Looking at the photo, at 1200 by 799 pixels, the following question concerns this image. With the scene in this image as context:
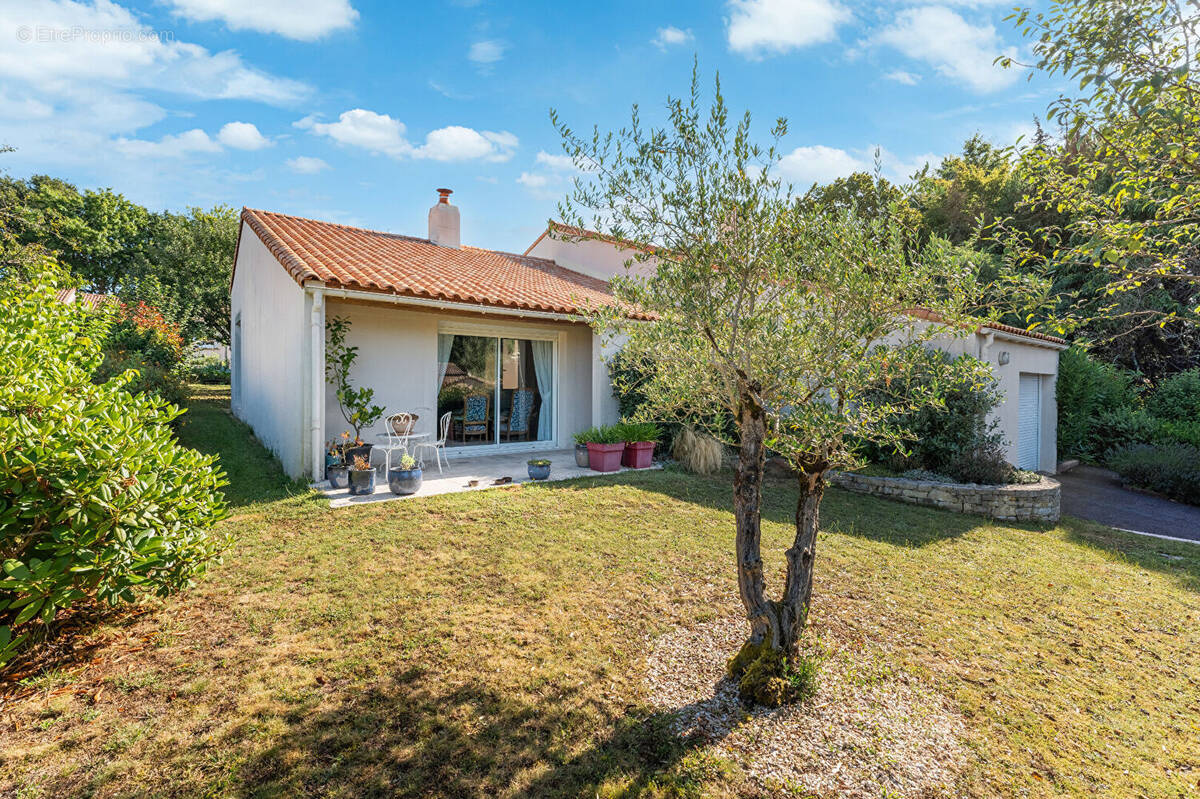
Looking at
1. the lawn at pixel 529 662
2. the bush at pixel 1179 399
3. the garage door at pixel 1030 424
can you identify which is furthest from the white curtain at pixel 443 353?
the bush at pixel 1179 399

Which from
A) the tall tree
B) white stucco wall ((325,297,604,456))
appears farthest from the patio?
the tall tree

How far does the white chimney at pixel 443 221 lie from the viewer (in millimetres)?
15086

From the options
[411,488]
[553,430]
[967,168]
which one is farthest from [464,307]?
[967,168]

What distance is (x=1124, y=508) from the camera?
33.9ft

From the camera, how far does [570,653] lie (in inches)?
148

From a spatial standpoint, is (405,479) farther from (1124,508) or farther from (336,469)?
(1124,508)

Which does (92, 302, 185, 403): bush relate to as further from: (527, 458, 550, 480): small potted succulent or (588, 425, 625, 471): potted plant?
(588, 425, 625, 471): potted plant

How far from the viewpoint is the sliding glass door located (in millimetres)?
10812

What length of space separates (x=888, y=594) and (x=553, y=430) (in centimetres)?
826

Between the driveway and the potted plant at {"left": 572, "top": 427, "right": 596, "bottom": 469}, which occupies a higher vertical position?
the potted plant at {"left": 572, "top": 427, "right": 596, "bottom": 469}

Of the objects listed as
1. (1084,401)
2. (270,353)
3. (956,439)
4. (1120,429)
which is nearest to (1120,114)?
(956,439)

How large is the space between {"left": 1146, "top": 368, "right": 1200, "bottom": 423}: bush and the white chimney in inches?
841

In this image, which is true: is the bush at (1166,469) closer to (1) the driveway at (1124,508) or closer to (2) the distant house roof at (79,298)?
(1) the driveway at (1124,508)

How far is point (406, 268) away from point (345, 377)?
265cm
